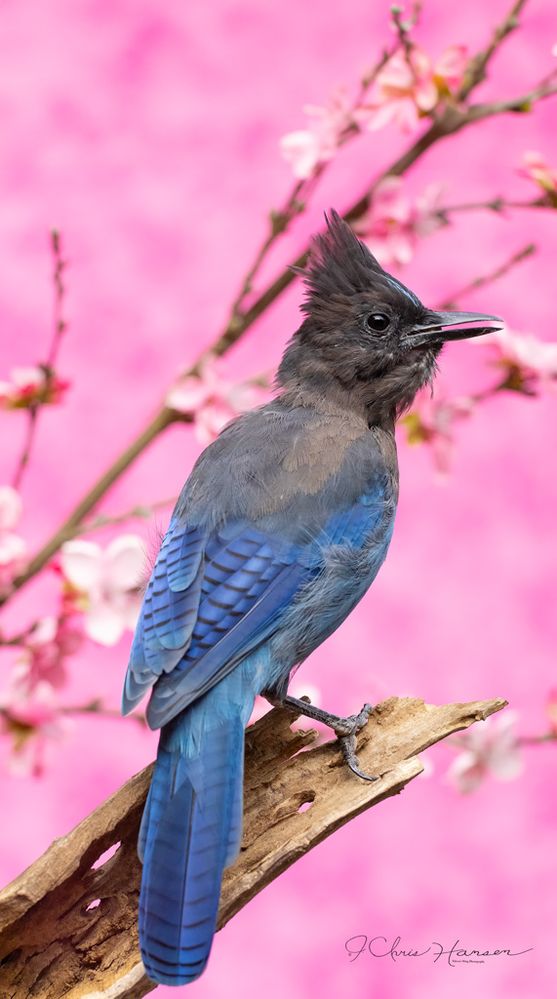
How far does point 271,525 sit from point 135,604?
262mm

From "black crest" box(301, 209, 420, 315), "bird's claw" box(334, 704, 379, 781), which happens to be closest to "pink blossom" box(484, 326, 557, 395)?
"black crest" box(301, 209, 420, 315)

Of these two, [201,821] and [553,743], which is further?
[553,743]

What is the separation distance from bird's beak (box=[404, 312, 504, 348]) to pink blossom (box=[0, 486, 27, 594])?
0.71 meters

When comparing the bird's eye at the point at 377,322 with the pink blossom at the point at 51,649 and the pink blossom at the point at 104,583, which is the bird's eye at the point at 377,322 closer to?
the pink blossom at the point at 104,583

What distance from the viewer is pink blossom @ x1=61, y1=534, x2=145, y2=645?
2.08m

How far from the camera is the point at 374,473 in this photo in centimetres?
219

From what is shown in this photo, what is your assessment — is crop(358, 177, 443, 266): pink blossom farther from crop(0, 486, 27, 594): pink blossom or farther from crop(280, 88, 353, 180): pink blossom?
crop(0, 486, 27, 594): pink blossom

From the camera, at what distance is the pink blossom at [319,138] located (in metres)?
2.25

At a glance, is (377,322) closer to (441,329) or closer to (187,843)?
(441,329)

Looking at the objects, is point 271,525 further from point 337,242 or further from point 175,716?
point 337,242

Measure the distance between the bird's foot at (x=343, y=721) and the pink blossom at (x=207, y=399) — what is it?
48 cm

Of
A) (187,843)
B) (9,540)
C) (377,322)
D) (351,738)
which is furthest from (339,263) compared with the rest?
(187,843)

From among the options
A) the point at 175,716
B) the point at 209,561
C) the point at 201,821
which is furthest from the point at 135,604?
the point at 201,821

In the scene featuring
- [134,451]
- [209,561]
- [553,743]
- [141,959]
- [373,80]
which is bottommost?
[141,959]
